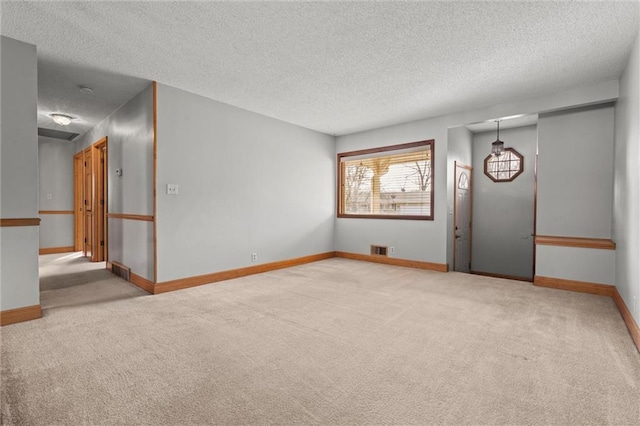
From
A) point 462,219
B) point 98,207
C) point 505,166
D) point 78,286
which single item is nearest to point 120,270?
point 78,286

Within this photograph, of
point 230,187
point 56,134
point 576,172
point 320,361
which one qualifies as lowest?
point 320,361

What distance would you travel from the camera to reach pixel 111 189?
17.1ft

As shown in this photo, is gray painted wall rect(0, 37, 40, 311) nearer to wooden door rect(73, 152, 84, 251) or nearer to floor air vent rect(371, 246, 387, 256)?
wooden door rect(73, 152, 84, 251)

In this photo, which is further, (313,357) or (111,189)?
(111,189)

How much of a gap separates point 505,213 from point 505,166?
3.30ft

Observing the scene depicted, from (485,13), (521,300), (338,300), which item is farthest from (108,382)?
(521,300)

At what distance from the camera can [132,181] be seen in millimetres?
4453

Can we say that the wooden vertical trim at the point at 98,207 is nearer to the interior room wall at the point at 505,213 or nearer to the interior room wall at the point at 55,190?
the interior room wall at the point at 55,190

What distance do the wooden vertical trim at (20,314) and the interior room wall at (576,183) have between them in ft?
20.4

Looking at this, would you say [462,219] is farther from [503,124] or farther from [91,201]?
[91,201]

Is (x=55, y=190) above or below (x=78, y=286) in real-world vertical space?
above

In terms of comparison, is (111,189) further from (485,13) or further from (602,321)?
(602,321)

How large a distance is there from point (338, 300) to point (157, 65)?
3421 millimetres

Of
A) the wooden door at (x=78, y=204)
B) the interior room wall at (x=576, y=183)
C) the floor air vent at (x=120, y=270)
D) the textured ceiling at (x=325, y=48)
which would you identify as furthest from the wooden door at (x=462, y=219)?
the wooden door at (x=78, y=204)
